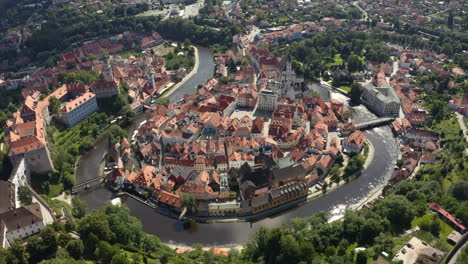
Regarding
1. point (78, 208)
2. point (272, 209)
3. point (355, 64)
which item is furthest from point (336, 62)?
point (78, 208)

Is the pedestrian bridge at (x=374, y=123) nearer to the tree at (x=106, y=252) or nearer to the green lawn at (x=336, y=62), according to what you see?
the green lawn at (x=336, y=62)

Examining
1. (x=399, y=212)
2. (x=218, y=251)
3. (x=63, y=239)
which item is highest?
(x=63, y=239)

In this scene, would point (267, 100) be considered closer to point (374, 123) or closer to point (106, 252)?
point (374, 123)

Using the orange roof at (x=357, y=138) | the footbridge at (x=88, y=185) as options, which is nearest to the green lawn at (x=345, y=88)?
the orange roof at (x=357, y=138)

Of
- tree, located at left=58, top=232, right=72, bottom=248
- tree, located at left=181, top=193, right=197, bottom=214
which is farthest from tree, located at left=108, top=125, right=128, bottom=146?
tree, located at left=58, top=232, right=72, bottom=248

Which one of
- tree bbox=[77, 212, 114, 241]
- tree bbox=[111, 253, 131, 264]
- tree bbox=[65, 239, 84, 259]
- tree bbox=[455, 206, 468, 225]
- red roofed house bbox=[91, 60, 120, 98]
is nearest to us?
tree bbox=[111, 253, 131, 264]

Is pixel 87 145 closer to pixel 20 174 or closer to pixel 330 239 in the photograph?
pixel 20 174

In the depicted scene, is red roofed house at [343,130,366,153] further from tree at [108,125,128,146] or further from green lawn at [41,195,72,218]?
green lawn at [41,195,72,218]
